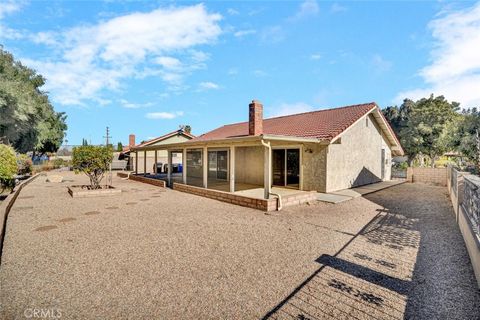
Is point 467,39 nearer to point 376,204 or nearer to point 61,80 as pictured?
point 376,204

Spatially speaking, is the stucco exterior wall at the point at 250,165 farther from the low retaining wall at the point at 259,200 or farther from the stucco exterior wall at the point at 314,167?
the low retaining wall at the point at 259,200

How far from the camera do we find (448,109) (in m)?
25.9

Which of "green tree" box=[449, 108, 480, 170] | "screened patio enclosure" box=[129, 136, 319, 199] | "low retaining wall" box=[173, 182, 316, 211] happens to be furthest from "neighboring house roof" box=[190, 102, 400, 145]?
"green tree" box=[449, 108, 480, 170]

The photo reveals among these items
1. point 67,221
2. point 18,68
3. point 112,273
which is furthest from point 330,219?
point 18,68

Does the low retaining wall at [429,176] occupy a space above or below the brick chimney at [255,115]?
below

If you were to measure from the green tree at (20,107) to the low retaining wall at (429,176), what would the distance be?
28.8 m

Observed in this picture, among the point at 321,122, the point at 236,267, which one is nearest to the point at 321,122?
the point at 321,122

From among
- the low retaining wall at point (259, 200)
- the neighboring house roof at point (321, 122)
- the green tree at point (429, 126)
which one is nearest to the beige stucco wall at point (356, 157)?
the neighboring house roof at point (321, 122)

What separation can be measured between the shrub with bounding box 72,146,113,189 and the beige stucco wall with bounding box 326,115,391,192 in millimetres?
11158

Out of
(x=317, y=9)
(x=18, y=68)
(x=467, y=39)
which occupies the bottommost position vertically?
(x=467, y=39)

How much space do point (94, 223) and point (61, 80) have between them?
14.6 metres

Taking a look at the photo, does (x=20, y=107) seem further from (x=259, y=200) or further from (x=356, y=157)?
(x=356, y=157)

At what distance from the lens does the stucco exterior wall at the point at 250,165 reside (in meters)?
14.5

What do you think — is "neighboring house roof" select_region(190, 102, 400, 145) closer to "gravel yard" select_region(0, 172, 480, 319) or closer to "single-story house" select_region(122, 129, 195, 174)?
"gravel yard" select_region(0, 172, 480, 319)
